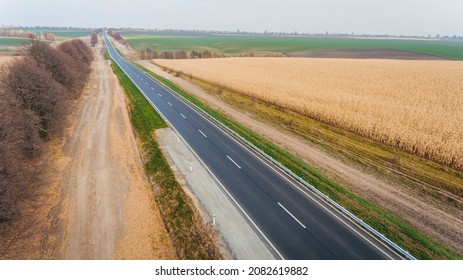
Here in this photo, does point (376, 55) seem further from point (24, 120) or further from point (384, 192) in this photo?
point (24, 120)

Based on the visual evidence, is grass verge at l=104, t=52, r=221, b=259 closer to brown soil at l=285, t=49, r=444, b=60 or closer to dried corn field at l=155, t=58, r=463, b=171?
dried corn field at l=155, t=58, r=463, b=171

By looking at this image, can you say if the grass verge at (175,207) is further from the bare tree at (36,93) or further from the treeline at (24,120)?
the bare tree at (36,93)

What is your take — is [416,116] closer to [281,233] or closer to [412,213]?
[412,213]

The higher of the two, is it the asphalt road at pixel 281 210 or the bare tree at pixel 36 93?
Answer: the bare tree at pixel 36 93

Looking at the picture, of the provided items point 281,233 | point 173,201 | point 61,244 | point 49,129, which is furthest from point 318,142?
point 49,129

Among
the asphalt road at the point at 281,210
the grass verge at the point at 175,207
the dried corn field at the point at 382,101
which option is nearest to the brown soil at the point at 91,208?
the grass verge at the point at 175,207

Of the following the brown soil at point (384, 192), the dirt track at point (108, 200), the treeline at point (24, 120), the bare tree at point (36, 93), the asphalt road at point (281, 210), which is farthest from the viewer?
the bare tree at point (36, 93)

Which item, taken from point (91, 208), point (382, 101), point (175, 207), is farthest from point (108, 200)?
Result: point (382, 101)

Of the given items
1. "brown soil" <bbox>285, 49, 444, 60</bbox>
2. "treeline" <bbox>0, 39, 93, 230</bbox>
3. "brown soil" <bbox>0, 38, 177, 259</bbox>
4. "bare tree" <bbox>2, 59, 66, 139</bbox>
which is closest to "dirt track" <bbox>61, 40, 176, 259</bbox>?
"brown soil" <bbox>0, 38, 177, 259</bbox>
